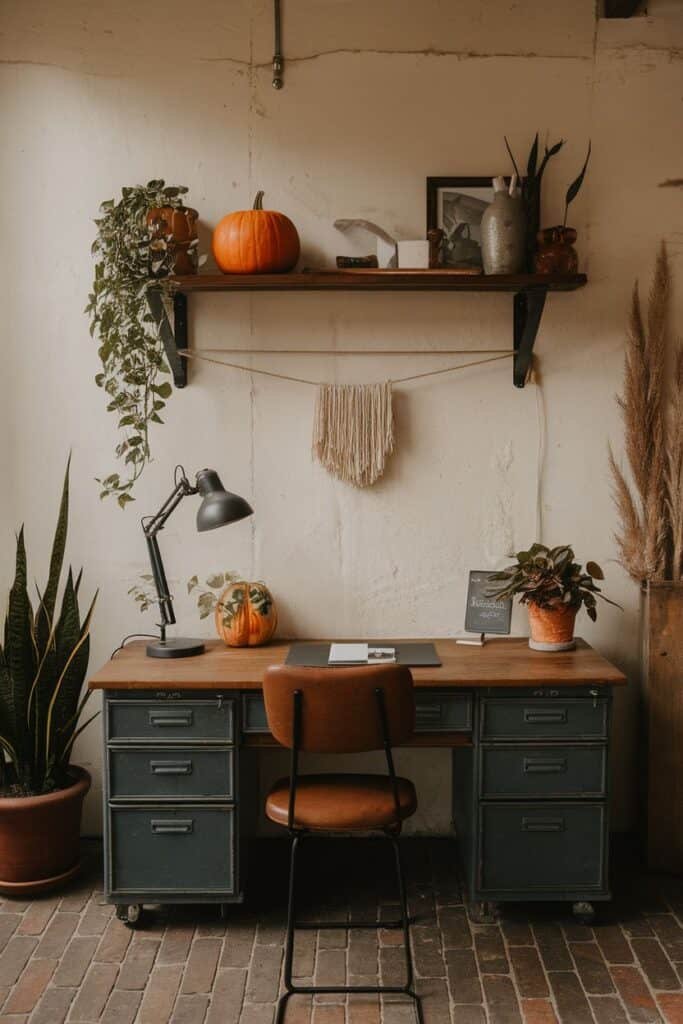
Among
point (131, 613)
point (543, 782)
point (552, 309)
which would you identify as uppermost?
point (552, 309)

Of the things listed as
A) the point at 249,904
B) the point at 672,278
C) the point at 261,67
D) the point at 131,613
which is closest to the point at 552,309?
the point at 672,278

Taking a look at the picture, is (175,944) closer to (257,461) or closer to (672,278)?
(257,461)

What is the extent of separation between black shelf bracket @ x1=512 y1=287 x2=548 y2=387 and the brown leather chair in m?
1.45

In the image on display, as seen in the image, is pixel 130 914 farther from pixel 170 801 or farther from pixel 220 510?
pixel 220 510

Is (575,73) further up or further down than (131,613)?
further up

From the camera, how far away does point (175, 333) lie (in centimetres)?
356

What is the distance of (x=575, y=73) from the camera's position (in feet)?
11.5

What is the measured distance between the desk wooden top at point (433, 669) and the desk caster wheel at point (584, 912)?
0.73 m

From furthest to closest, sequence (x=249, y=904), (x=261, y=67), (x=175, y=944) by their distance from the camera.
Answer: (x=261, y=67) < (x=249, y=904) < (x=175, y=944)

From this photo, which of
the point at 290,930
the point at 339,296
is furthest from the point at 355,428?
the point at 290,930

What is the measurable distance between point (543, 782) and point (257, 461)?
1.55 metres

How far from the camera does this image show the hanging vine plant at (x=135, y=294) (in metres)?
3.27

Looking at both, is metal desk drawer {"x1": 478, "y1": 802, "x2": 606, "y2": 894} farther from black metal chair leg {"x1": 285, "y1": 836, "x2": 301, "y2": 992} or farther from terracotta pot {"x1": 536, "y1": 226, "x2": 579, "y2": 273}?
terracotta pot {"x1": 536, "y1": 226, "x2": 579, "y2": 273}

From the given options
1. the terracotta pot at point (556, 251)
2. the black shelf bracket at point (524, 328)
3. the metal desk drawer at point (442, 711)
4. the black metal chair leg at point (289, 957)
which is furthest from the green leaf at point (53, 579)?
the terracotta pot at point (556, 251)
